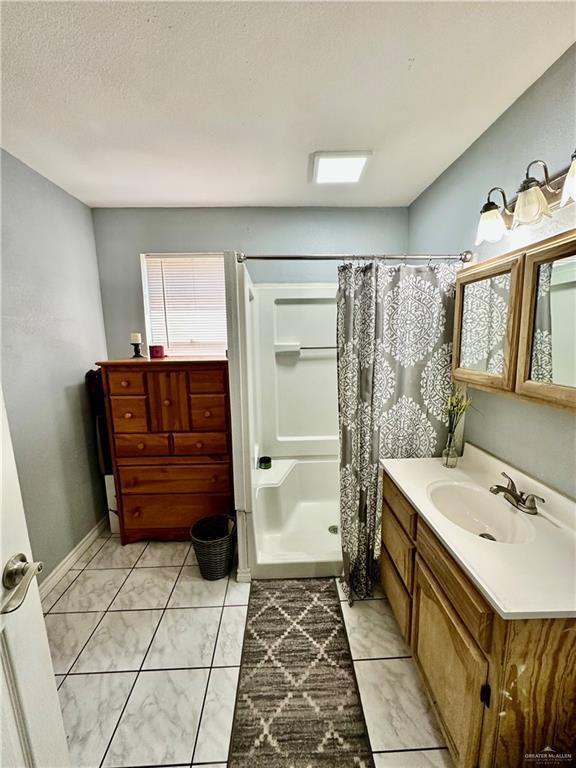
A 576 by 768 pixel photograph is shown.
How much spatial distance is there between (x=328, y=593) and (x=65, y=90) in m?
2.77

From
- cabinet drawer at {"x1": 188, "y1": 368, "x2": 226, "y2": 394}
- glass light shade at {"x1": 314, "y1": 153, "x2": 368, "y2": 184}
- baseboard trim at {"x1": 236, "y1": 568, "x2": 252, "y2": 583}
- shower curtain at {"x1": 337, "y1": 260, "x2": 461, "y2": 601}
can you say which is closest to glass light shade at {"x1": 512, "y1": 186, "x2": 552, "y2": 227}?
shower curtain at {"x1": 337, "y1": 260, "x2": 461, "y2": 601}

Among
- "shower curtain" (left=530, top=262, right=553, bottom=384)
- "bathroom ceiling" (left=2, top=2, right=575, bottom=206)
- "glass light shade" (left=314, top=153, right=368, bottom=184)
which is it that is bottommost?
"shower curtain" (left=530, top=262, right=553, bottom=384)

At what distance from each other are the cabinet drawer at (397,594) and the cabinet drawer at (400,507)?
0.30 metres

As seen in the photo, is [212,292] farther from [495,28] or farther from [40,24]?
[495,28]

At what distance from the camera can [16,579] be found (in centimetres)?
67

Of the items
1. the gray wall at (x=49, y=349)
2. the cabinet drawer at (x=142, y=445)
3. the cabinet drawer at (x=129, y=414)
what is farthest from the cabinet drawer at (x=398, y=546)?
the gray wall at (x=49, y=349)

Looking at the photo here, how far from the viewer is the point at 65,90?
1.24 metres

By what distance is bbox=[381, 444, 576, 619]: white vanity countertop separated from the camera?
0.81m

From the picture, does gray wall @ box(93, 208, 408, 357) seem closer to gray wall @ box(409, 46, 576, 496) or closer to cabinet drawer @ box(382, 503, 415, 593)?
gray wall @ box(409, 46, 576, 496)

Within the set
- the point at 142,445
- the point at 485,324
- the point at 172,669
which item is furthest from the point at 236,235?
the point at 172,669

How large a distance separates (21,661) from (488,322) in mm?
1918

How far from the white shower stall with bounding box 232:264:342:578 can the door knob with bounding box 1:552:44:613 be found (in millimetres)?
1580

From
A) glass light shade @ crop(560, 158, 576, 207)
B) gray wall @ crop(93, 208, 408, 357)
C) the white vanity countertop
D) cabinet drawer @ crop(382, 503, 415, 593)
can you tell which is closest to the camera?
the white vanity countertop

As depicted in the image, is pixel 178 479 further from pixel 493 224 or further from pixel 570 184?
pixel 570 184
